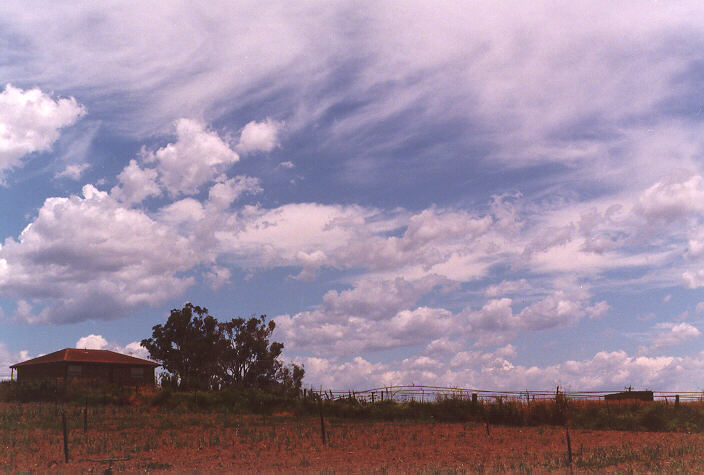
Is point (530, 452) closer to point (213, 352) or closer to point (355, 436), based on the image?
point (355, 436)

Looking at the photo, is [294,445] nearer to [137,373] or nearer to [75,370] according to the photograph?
[75,370]

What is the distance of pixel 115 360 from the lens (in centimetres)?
6475

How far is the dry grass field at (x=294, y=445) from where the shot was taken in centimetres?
2331

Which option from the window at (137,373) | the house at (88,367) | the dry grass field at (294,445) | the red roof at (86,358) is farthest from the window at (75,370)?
the dry grass field at (294,445)

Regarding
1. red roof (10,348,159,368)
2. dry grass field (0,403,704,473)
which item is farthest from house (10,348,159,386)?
dry grass field (0,403,704,473)

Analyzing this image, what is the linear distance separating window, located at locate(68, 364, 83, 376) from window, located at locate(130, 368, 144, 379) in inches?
205

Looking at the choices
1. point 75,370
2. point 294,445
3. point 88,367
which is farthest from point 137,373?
point 294,445

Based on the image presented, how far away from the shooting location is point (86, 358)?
206ft

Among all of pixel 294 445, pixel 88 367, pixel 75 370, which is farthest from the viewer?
pixel 88 367

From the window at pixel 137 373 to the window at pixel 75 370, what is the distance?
17.0 ft

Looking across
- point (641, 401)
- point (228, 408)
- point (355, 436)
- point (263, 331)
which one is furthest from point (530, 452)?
point (263, 331)

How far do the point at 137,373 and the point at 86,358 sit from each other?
17.7 ft

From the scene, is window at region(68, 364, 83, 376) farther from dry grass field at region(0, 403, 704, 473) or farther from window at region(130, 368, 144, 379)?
dry grass field at region(0, 403, 704, 473)

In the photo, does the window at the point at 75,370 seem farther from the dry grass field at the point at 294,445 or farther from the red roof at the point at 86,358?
the dry grass field at the point at 294,445
